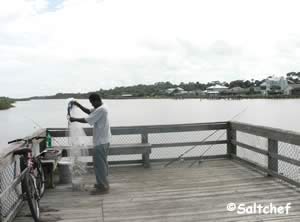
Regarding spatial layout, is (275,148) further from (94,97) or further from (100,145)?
(94,97)

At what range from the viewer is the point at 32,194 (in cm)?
462

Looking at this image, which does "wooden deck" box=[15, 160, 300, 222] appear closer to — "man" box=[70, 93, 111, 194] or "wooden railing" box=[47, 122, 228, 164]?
"man" box=[70, 93, 111, 194]

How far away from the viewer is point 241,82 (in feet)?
394

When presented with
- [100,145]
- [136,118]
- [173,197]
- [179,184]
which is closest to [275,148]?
[179,184]

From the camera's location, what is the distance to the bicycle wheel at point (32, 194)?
14.5 feet

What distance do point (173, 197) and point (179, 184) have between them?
2.54 feet

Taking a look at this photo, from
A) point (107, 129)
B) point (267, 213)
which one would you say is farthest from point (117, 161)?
point (267, 213)

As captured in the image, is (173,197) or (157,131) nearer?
(173,197)

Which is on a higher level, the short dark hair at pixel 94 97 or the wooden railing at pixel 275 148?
the short dark hair at pixel 94 97

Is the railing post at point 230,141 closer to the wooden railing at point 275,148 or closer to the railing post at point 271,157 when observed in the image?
the wooden railing at point 275,148

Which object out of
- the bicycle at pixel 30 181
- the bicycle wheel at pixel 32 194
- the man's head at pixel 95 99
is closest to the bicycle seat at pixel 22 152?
the bicycle at pixel 30 181

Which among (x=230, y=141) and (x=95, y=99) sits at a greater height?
(x=95, y=99)

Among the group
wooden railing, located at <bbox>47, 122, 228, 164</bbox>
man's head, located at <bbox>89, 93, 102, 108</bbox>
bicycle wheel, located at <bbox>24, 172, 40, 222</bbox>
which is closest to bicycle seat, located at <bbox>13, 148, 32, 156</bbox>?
bicycle wheel, located at <bbox>24, 172, 40, 222</bbox>

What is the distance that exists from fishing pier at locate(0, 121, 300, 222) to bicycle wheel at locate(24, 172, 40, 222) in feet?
0.46
